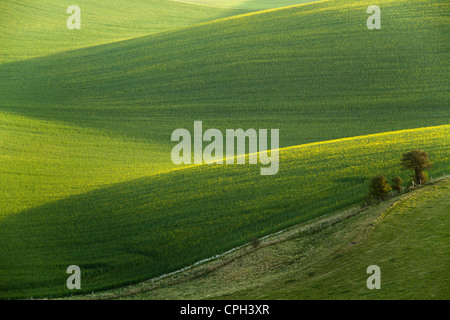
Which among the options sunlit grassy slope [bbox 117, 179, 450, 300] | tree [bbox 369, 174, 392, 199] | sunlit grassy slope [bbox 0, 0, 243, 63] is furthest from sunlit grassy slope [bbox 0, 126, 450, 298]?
sunlit grassy slope [bbox 0, 0, 243, 63]

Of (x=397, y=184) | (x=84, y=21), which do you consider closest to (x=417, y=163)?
(x=397, y=184)

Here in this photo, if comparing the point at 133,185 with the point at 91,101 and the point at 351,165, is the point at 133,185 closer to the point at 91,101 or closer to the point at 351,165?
the point at 351,165

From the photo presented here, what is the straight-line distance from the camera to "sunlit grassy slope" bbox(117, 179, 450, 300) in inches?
396

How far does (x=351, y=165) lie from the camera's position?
19.4m

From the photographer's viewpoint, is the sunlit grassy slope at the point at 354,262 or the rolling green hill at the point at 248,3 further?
the rolling green hill at the point at 248,3

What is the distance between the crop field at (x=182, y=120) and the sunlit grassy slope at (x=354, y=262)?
5.98ft

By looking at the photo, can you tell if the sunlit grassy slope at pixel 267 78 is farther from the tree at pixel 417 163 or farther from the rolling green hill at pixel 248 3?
the rolling green hill at pixel 248 3

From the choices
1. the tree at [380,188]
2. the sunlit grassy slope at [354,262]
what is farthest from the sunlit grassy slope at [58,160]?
the tree at [380,188]

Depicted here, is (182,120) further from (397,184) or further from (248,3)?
(248,3)

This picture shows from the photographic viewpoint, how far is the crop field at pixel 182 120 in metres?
15.9

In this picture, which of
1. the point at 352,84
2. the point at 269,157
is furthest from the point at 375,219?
the point at 352,84

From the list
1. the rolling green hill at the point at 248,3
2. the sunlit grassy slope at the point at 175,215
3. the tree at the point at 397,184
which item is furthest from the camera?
the rolling green hill at the point at 248,3

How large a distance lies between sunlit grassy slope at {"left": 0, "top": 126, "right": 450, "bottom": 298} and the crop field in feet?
0.21

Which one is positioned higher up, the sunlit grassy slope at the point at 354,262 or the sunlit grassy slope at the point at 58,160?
the sunlit grassy slope at the point at 58,160
